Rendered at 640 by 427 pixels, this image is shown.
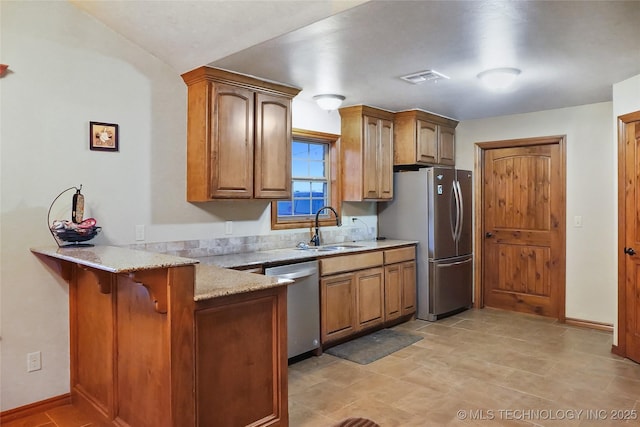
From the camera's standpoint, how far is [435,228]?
4.84 meters

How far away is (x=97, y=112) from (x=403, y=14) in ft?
6.94

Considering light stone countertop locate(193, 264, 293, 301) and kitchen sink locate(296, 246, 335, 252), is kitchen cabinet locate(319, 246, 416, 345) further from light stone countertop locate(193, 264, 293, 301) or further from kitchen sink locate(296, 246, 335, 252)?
light stone countertop locate(193, 264, 293, 301)

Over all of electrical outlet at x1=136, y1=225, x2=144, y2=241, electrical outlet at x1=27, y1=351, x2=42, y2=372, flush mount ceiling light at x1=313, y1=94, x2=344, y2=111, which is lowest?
electrical outlet at x1=27, y1=351, x2=42, y2=372

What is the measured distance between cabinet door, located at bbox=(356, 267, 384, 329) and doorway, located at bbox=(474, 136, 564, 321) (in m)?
1.71

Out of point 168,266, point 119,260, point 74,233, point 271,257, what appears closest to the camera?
point 168,266

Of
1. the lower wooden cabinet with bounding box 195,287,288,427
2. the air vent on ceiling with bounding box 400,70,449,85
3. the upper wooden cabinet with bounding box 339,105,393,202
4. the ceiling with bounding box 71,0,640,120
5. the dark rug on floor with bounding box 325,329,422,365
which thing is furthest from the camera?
the upper wooden cabinet with bounding box 339,105,393,202

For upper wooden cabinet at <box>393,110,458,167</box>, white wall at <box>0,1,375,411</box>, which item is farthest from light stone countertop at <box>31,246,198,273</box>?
upper wooden cabinet at <box>393,110,458,167</box>

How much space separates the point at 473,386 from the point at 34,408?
9.62 ft

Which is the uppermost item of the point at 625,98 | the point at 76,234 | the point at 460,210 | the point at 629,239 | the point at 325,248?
the point at 625,98

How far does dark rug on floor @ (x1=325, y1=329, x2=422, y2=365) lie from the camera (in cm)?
376

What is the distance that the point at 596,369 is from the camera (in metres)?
3.44

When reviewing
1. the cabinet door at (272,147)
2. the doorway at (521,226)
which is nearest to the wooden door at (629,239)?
the doorway at (521,226)

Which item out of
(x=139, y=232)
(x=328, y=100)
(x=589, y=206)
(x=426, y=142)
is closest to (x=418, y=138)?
(x=426, y=142)

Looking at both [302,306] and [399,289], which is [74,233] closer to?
[302,306]
